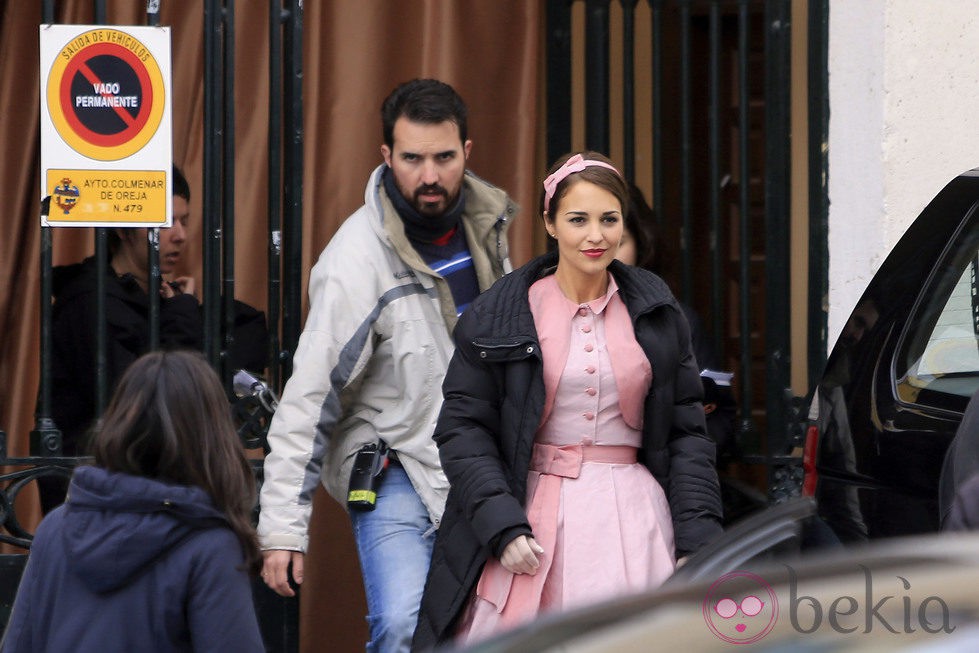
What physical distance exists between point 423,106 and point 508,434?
1.13m

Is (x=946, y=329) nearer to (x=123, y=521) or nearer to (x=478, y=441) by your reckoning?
(x=478, y=441)

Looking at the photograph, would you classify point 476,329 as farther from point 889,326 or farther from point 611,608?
point 611,608

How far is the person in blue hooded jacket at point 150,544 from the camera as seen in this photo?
114 inches

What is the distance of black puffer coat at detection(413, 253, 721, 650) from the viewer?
3.43 meters

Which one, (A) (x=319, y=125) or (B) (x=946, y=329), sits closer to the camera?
(B) (x=946, y=329)

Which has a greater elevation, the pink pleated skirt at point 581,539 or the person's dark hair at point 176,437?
the person's dark hair at point 176,437

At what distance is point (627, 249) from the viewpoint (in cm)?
451

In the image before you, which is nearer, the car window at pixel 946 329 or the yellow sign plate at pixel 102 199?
the car window at pixel 946 329

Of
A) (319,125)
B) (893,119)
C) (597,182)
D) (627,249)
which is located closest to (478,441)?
(597,182)

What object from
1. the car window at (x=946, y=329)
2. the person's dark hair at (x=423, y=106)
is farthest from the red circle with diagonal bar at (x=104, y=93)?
the car window at (x=946, y=329)

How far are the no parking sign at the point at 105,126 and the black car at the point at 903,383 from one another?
2119 mm

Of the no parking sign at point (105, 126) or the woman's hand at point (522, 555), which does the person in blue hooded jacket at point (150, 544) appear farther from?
the no parking sign at point (105, 126)

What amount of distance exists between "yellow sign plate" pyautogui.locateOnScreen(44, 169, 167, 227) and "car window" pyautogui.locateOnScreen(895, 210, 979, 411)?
2.26m

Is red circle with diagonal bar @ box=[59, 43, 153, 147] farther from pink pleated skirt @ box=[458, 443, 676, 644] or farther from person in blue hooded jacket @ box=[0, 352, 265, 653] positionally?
pink pleated skirt @ box=[458, 443, 676, 644]
